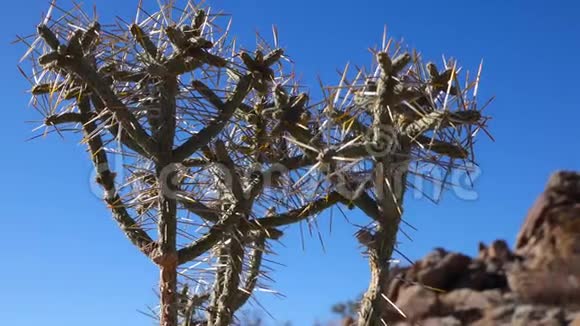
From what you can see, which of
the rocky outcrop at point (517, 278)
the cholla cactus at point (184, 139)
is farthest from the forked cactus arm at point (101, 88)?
the rocky outcrop at point (517, 278)

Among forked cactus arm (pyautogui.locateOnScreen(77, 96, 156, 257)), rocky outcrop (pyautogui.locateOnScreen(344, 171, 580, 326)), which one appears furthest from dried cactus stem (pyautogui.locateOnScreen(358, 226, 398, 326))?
rocky outcrop (pyautogui.locateOnScreen(344, 171, 580, 326))

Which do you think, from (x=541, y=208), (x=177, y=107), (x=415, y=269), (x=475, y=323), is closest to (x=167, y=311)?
(x=177, y=107)

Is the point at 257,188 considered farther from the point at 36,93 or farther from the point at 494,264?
the point at 494,264

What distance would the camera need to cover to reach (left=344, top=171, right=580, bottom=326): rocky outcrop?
62.5ft

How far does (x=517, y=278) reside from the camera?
67.6ft

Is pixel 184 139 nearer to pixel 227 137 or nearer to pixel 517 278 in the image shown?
pixel 227 137

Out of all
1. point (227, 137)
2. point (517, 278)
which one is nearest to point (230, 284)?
point (227, 137)

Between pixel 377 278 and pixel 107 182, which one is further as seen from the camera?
pixel 107 182

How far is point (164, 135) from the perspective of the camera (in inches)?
109

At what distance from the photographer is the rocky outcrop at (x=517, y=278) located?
19047mm

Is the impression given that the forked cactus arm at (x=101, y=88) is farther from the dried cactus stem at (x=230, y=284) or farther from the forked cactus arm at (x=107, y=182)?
the dried cactus stem at (x=230, y=284)

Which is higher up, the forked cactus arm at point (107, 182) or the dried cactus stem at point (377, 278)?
the forked cactus arm at point (107, 182)

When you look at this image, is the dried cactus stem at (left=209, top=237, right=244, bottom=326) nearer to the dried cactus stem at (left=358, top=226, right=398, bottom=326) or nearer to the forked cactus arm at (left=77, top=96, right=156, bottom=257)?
the forked cactus arm at (left=77, top=96, right=156, bottom=257)

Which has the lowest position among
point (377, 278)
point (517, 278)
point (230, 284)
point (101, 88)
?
point (377, 278)
